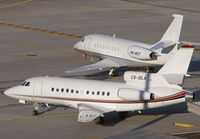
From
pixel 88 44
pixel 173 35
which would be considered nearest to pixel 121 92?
pixel 173 35

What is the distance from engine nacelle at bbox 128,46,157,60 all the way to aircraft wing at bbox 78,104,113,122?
508 inches

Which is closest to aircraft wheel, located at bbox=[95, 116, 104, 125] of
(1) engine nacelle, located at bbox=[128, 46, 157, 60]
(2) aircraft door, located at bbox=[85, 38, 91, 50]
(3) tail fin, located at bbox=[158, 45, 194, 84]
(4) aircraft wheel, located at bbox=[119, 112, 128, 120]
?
(4) aircraft wheel, located at bbox=[119, 112, 128, 120]

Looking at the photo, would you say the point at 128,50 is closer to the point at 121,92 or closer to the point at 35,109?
the point at 35,109

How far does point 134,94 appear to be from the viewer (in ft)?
133

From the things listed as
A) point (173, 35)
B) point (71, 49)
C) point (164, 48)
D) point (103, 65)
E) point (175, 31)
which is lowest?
point (71, 49)

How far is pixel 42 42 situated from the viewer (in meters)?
70.9

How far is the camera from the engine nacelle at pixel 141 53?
5342 centimetres

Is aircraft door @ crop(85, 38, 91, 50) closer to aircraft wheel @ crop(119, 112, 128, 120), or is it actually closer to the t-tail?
the t-tail

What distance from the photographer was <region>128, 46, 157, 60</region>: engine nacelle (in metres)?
53.4

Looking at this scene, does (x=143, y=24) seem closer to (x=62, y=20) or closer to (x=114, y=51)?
(x=62, y=20)

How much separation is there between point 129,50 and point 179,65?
1430 cm

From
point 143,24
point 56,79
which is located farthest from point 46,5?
point 56,79

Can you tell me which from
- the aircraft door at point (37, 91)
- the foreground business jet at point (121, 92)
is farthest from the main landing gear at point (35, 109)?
the aircraft door at point (37, 91)

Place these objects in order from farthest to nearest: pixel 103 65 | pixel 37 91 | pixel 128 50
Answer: pixel 103 65 → pixel 128 50 → pixel 37 91
